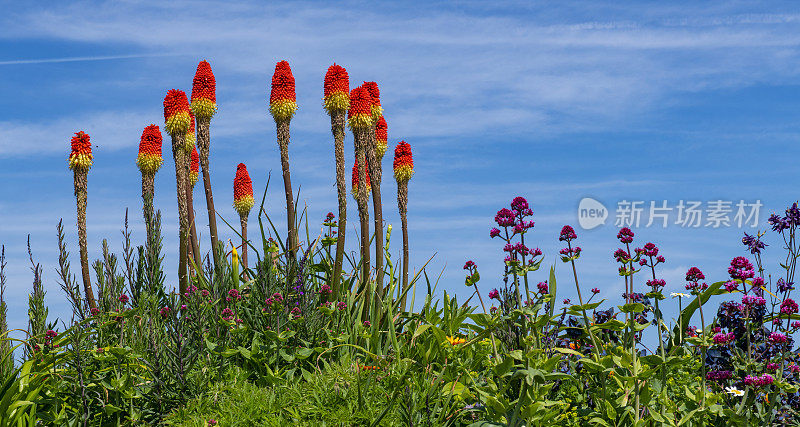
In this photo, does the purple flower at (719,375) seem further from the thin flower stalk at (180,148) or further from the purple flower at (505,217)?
the thin flower stalk at (180,148)

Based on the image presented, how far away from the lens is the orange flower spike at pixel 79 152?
6.89m

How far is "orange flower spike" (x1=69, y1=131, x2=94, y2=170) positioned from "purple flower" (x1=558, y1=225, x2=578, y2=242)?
16.7 ft

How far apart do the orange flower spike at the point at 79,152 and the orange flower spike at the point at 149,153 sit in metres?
0.59

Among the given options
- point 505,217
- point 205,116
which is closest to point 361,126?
point 205,116

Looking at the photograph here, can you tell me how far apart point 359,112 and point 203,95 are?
1778 millimetres

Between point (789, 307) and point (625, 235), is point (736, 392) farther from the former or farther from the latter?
point (625, 235)

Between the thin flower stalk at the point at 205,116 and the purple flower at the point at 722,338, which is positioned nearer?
the purple flower at the point at 722,338

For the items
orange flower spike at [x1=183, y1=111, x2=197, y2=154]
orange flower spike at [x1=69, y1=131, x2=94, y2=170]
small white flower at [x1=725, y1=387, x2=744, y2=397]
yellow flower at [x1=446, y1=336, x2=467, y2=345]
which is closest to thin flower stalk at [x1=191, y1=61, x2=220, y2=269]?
orange flower spike at [x1=183, y1=111, x2=197, y2=154]

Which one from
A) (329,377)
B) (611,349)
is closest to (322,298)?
(329,377)

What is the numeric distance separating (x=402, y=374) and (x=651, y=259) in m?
1.62

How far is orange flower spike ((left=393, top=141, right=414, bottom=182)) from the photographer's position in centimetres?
715

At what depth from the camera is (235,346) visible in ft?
16.0

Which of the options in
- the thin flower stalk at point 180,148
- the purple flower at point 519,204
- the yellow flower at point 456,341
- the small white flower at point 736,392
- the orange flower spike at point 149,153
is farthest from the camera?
the orange flower spike at point 149,153

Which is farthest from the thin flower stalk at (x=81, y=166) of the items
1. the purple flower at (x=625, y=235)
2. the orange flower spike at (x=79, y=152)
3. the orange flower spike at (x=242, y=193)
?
the purple flower at (x=625, y=235)
